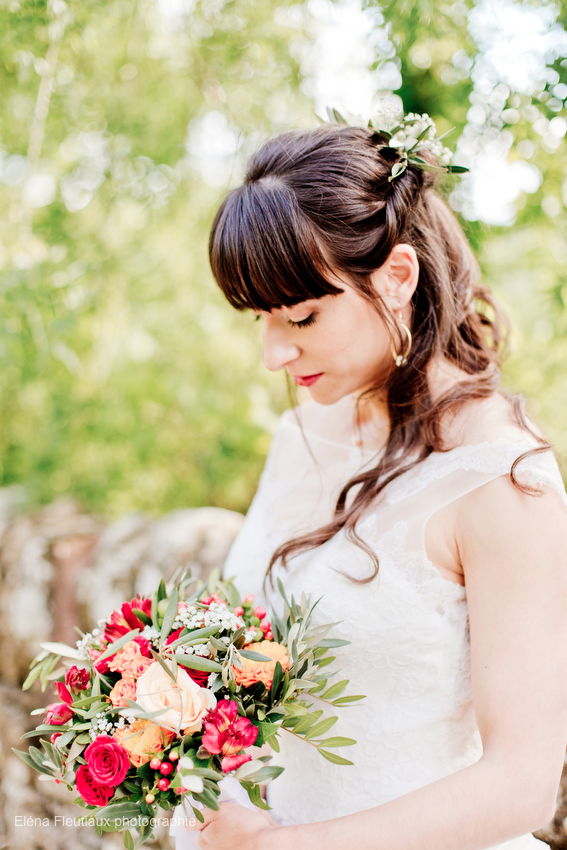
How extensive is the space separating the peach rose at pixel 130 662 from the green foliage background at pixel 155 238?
1.45m

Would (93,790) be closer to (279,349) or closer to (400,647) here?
(400,647)

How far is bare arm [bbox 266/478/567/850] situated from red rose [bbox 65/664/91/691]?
1.45ft

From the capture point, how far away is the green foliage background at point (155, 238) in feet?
7.29

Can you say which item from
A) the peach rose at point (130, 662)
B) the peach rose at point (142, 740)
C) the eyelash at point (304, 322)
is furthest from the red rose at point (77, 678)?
the eyelash at point (304, 322)

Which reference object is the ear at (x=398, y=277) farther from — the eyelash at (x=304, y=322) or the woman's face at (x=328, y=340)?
the eyelash at (x=304, y=322)

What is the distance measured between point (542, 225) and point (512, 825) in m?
1.69

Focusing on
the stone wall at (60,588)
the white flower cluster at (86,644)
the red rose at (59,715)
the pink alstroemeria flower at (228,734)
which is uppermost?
the pink alstroemeria flower at (228,734)

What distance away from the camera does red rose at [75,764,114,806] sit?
1.17m

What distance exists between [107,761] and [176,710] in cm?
15

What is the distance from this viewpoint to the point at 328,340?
156 centimetres

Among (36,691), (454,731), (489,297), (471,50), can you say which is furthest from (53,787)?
(471,50)

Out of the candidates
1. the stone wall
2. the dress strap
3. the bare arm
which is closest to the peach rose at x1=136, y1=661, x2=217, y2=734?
the bare arm

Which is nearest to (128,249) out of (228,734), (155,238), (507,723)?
(155,238)

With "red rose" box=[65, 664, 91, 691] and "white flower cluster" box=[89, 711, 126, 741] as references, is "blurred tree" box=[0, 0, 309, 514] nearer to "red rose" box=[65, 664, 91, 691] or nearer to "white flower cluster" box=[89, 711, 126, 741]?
"red rose" box=[65, 664, 91, 691]
